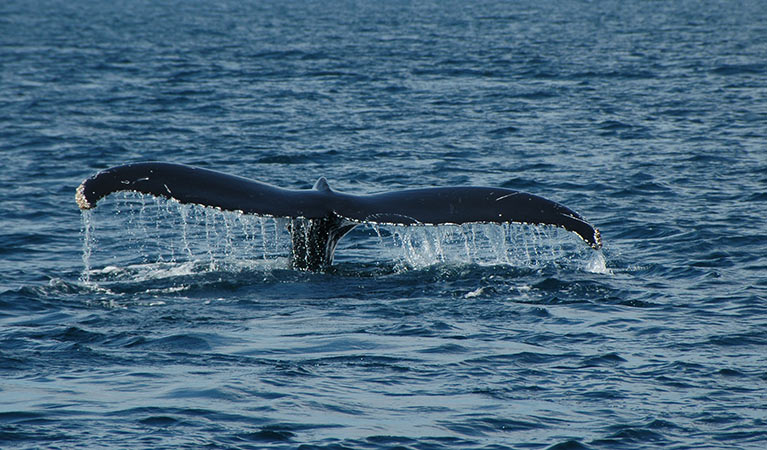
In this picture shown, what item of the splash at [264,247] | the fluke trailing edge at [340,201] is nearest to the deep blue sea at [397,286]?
the splash at [264,247]

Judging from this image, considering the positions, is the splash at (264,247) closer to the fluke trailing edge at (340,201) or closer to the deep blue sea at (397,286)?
the deep blue sea at (397,286)

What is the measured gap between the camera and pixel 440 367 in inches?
363

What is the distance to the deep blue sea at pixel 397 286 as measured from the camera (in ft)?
26.9

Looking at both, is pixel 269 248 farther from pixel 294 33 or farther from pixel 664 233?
pixel 294 33

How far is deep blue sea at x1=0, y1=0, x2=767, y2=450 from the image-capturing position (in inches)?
322

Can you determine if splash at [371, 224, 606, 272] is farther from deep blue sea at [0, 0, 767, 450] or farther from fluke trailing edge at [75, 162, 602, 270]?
fluke trailing edge at [75, 162, 602, 270]

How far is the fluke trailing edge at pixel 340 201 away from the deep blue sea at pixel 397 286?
0.22 m

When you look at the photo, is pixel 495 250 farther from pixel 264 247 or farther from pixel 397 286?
pixel 264 247

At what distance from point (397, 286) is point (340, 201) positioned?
1.35 meters

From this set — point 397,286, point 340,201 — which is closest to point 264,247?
point 397,286

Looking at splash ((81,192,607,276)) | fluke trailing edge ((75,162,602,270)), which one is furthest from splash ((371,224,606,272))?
fluke trailing edge ((75,162,602,270))

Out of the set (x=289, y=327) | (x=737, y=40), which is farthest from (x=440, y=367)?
(x=737, y=40)

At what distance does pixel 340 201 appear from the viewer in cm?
1061

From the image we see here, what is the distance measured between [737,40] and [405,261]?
3747 centimetres
